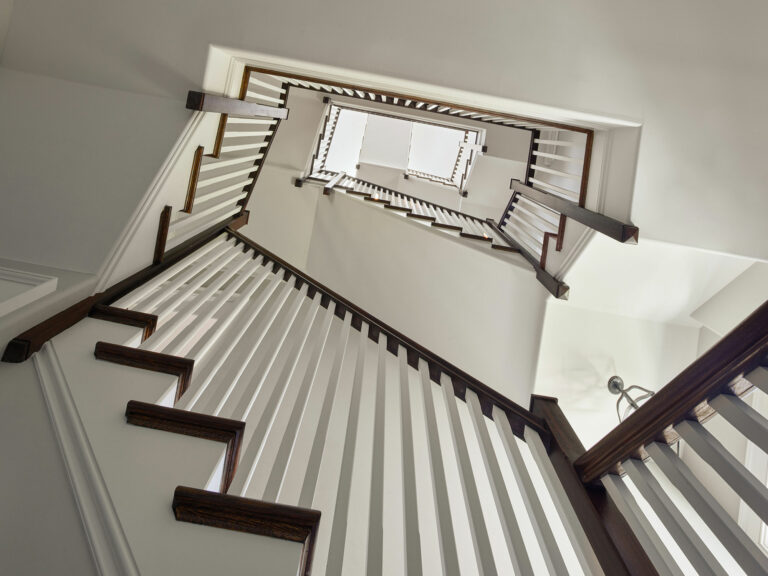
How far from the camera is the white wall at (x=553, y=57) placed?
2.54 m

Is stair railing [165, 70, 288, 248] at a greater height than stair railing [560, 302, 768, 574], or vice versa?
stair railing [165, 70, 288, 248]

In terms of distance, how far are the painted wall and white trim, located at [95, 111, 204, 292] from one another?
2.69ft

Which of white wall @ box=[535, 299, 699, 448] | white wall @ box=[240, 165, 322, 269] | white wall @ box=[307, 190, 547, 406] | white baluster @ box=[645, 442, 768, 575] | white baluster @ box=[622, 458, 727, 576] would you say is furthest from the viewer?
white wall @ box=[240, 165, 322, 269]

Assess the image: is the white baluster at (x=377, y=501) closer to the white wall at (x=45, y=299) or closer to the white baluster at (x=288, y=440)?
the white baluster at (x=288, y=440)

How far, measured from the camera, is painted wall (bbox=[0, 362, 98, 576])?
1104 millimetres

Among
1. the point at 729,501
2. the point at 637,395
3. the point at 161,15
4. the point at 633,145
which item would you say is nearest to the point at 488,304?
the point at 637,395

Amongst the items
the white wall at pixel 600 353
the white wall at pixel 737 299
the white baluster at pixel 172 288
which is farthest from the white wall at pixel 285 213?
the white wall at pixel 737 299

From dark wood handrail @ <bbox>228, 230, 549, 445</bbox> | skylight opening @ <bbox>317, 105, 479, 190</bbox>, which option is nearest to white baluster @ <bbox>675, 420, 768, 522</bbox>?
dark wood handrail @ <bbox>228, 230, 549, 445</bbox>

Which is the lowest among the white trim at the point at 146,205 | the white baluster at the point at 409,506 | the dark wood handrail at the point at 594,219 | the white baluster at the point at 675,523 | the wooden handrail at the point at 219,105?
the white baluster at the point at 409,506

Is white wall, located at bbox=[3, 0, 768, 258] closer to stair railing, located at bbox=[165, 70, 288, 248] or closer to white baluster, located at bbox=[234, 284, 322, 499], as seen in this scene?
stair railing, located at bbox=[165, 70, 288, 248]

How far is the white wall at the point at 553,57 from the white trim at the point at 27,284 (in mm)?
1176

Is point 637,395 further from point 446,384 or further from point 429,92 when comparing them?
point 429,92

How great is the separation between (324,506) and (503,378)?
183 cm

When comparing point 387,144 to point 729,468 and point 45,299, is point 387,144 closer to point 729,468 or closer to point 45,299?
point 45,299
